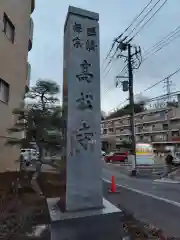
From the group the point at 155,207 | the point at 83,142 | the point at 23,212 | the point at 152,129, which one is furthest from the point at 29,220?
the point at 152,129

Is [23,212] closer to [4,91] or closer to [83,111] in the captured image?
[83,111]

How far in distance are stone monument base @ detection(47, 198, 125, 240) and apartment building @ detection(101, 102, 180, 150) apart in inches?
1741

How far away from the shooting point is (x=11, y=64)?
12055 millimetres

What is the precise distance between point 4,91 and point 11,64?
1551 mm

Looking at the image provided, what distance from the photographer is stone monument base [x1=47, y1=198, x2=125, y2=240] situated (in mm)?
3383

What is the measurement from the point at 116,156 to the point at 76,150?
3215 centimetres

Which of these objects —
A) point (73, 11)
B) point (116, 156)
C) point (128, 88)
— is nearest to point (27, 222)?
point (73, 11)

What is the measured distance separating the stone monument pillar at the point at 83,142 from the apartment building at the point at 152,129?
143 ft

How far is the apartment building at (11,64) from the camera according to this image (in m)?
11.1

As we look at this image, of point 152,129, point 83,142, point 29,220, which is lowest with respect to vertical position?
point 29,220

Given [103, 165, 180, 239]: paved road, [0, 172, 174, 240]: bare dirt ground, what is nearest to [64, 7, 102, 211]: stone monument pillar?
[0, 172, 174, 240]: bare dirt ground

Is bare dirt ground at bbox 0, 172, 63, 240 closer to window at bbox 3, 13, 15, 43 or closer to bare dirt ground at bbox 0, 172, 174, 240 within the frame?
bare dirt ground at bbox 0, 172, 174, 240

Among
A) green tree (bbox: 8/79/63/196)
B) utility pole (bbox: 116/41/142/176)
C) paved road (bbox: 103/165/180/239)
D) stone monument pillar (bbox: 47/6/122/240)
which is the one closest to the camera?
stone monument pillar (bbox: 47/6/122/240)

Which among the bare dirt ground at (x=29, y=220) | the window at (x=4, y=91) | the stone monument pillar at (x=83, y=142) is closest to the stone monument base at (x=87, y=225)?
the stone monument pillar at (x=83, y=142)
